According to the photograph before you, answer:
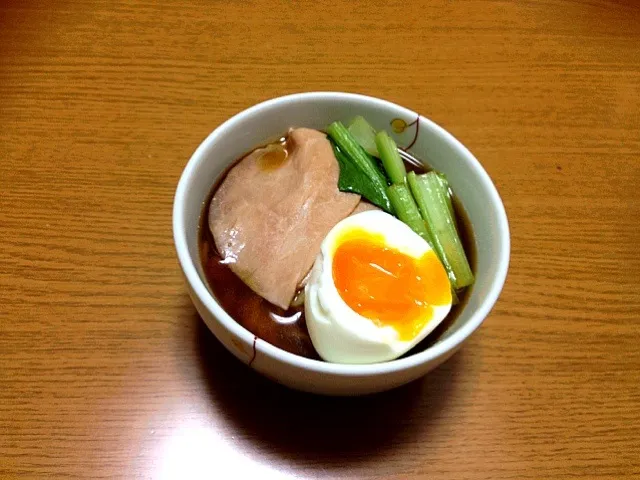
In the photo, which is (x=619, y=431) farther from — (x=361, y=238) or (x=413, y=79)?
(x=413, y=79)

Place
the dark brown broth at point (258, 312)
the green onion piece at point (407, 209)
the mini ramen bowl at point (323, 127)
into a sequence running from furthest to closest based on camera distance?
the green onion piece at point (407, 209) → the dark brown broth at point (258, 312) → the mini ramen bowl at point (323, 127)

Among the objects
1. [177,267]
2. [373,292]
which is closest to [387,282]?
[373,292]

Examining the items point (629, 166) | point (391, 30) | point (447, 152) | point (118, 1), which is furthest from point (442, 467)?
point (118, 1)

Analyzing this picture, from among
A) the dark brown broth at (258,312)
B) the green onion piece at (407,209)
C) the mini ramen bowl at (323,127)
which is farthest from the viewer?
the green onion piece at (407,209)

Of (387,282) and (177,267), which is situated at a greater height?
(387,282)

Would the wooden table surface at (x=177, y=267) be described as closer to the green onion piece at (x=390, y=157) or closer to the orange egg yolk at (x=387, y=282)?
the orange egg yolk at (x=387, y=282)

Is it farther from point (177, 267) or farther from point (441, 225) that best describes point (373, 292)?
point (177, 267)

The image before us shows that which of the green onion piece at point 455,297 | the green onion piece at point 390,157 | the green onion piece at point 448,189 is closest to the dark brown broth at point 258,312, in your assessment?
the green onion piece at point 455,297
